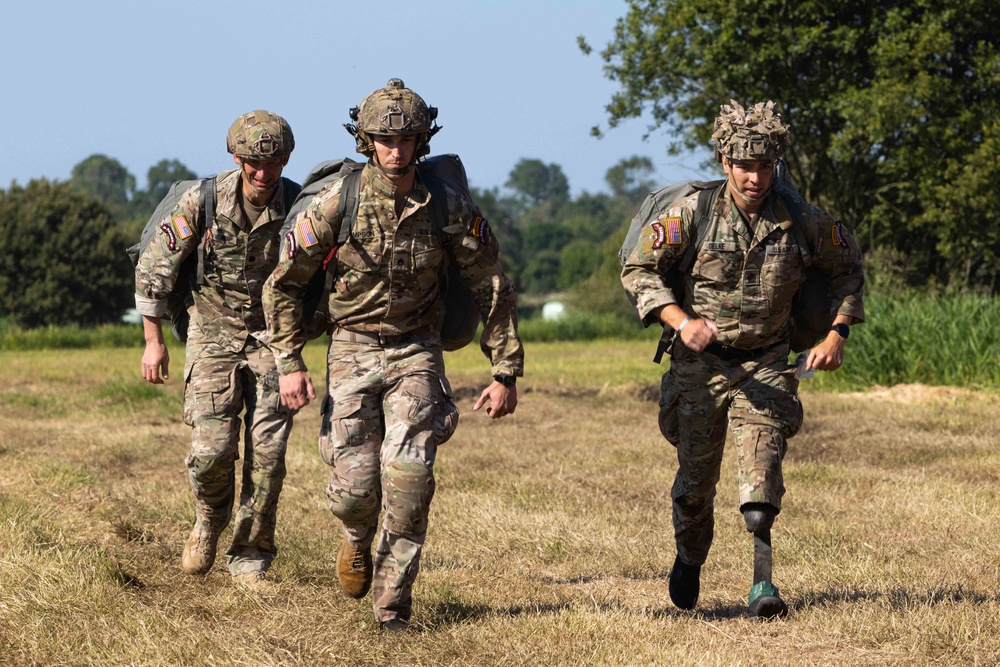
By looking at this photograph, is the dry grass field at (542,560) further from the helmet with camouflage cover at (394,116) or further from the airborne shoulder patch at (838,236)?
the helmet with camouflage cover at (394,116)

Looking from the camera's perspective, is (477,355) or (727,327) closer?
(727,327)

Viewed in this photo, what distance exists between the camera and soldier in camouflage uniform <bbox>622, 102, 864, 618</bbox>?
563 cm

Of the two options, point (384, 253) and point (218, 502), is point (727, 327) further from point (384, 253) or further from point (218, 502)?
point (218, 502)

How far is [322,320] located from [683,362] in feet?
5.12

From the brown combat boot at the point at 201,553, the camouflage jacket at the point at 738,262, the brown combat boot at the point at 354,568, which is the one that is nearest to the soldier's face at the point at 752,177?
the camouflage jacket at the point at 738,262

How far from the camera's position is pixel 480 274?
5.68 metres

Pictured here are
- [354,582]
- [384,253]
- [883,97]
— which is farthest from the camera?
[883,97]

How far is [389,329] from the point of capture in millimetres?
5594

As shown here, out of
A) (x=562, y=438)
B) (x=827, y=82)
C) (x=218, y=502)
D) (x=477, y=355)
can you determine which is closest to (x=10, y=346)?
(x=477, y=355)

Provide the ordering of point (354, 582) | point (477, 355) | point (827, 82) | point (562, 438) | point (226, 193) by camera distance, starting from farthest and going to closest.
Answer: point (477, 355)
point (827, 82)
point (562, 438)
point (226, 193)
point (354, 582)

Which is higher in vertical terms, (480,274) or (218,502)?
(480,274)

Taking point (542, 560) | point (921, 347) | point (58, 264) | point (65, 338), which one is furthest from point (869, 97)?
point (58, 264)

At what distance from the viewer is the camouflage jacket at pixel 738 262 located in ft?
18.8

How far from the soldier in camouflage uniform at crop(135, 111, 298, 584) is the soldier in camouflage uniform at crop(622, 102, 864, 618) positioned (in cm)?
178
